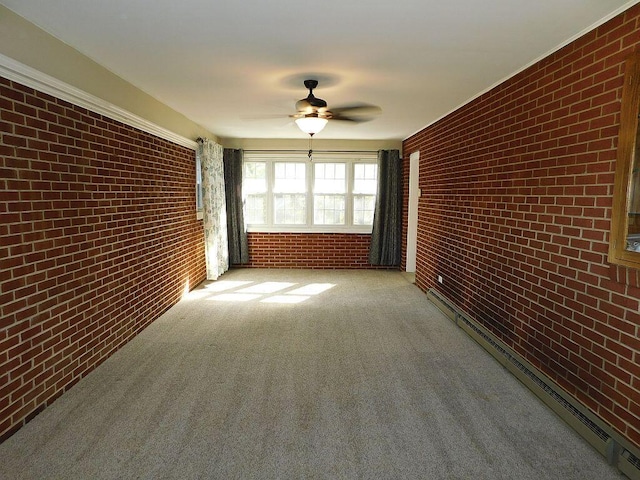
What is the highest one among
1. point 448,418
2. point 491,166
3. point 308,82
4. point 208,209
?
point 308,82

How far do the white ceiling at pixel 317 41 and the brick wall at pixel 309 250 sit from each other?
3.29 meters

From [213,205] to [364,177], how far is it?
2698 mm

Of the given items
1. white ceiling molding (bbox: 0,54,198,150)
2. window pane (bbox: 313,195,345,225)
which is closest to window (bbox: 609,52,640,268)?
white ceiling molding (bbox: 0,54,198,150)

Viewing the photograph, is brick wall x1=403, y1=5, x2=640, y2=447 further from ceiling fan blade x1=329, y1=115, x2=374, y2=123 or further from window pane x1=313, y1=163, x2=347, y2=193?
window pane x1=313, y1=163, x2=347, y2=193

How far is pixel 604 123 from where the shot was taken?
2084 millimetres

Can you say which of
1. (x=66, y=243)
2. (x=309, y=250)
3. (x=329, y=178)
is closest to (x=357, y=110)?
(x=329, y=178)

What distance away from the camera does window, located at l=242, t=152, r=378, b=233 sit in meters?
6.75

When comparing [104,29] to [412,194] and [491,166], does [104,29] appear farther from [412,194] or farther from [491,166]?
[412,194]

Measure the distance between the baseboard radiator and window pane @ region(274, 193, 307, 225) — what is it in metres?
3.92

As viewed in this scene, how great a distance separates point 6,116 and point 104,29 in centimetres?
76

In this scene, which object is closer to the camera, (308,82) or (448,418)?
(448,418)

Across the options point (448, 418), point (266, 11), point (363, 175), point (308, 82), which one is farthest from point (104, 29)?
point (363, 175)

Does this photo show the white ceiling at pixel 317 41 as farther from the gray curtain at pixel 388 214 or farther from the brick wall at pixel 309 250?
the brick wall at pixel 309 250

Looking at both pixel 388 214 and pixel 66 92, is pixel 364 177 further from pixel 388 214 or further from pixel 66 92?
pixel 66 92
